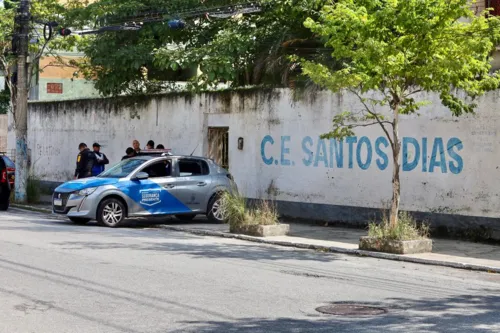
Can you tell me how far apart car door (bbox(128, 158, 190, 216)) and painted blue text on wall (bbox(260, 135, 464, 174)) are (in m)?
2.99

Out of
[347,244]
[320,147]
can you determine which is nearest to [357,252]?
[347,244]

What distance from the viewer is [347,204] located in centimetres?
2002

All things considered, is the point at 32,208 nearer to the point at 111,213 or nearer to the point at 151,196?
the point at 111,213

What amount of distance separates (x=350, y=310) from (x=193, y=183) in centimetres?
1126

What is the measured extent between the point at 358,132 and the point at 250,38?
5941 mm

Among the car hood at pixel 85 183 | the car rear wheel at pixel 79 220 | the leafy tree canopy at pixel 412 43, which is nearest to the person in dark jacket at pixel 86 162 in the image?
the car rear wheel at pixel 79 220

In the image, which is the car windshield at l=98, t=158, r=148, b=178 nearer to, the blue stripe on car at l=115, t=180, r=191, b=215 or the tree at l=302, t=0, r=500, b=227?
the blue stripe on car at l=115, t=180, r=191, b=215

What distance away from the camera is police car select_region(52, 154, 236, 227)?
1930cm

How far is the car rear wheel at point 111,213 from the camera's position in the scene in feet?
63.3

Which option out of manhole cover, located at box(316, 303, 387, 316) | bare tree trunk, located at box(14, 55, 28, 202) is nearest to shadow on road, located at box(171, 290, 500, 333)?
manhole cover, located at box(316, 303, 387, 316)

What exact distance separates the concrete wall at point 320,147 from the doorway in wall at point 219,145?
0.23 metres

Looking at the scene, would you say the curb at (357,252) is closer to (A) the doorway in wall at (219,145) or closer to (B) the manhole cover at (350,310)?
(B) the manhole cover at (350,310)

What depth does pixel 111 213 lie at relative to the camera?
19.4 m

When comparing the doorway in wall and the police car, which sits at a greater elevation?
the doorway in wall
